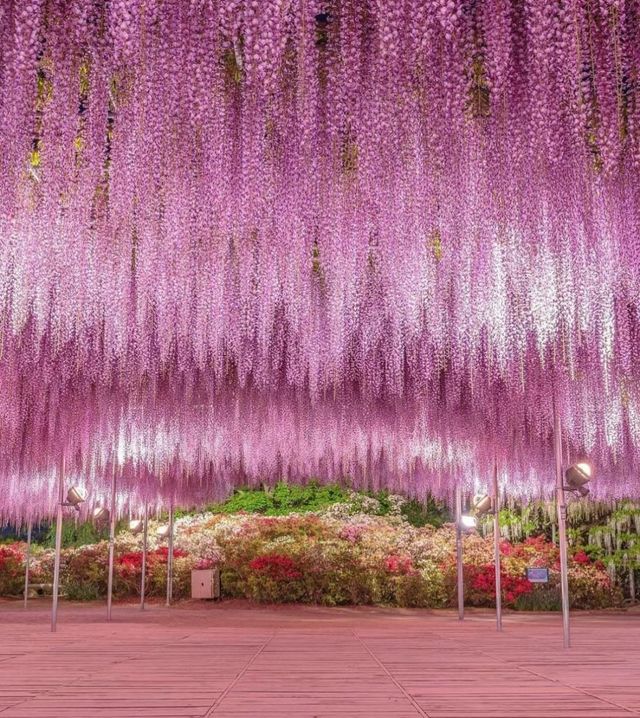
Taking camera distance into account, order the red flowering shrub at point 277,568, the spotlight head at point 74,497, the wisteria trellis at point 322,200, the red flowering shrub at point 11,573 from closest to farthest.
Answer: the wisteria trellis at point 322,200 < the spotlight head at point 74,497 < the red flowering shrub at point 277,568 < the red flowering shrub at point 11,573

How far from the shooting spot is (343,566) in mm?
12781

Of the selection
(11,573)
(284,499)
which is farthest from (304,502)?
(11,573)

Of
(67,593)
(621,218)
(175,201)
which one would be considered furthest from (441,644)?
(67,593)

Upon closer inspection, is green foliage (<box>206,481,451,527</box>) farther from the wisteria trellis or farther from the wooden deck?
the wooden deck

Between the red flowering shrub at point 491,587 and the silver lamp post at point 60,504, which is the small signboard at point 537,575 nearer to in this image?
the red flowering shrub at point 491,587

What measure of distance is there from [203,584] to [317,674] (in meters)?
9.50

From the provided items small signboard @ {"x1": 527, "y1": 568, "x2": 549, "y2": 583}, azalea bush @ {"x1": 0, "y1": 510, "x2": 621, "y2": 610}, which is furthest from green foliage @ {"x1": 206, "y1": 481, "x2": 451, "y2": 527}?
small signboard @ {"x1": 527, "y1": 568, "x2": 549, "y2": 583}

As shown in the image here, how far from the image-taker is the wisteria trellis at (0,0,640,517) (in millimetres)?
3242

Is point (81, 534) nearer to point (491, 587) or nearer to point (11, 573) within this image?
point (11, 573)

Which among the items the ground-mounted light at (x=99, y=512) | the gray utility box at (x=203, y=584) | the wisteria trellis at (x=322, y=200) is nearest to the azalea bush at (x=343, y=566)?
the gray utility box at (x=203, y=584)

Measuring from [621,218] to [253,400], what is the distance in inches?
215

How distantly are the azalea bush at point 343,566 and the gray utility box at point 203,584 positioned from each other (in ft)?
1.53

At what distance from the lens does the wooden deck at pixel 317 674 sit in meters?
2.67

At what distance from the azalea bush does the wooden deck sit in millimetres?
5514
